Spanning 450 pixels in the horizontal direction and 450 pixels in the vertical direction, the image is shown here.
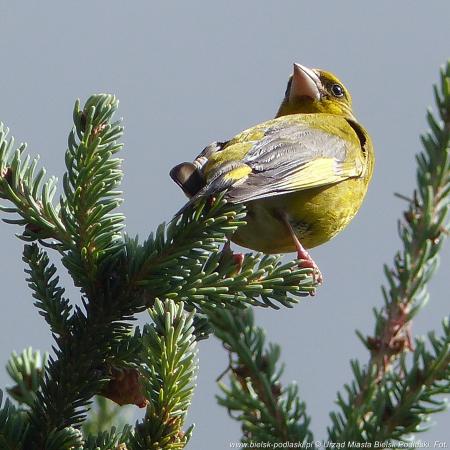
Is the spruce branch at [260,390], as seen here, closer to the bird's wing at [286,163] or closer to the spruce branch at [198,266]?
A: the spruce branch at [198,266]

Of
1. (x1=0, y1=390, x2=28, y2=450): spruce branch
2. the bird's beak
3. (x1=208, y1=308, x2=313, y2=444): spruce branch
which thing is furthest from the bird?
(x1=208, y1=308, x2=313, y2=444): spruce branch

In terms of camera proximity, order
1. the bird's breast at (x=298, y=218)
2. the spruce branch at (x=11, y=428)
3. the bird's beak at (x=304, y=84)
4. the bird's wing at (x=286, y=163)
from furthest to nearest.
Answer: the bird's beak at (x=304, y=84) → the bird's breast at (x=298, y=218) → the bird's wing at (x=286, y=163) → the spruce branch at (x=11, y=428)

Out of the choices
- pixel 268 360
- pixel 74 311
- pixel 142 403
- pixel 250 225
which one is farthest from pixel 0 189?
pixel 250 225

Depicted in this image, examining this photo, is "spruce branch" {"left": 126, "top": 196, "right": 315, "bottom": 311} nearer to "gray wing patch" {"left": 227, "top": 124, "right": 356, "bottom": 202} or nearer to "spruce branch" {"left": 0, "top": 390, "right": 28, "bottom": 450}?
"gray wing patch" {"left": 227, "top": 124, "right": 356, "bottom": 202}

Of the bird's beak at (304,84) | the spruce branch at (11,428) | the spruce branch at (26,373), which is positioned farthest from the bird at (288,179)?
the spruce branch at (11,428)

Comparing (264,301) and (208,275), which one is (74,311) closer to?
(208,275)

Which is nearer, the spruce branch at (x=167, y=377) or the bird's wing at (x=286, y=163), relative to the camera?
the spruce branch at (x=167, y=377)

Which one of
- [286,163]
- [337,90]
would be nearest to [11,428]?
[286,163]
